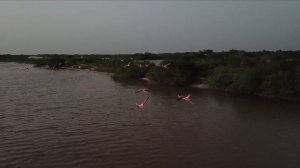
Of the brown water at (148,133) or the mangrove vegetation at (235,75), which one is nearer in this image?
the brown water at (148,133)

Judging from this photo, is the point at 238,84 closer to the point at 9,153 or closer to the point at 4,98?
the point at 4,98

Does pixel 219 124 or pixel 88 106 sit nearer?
pixel 219 124

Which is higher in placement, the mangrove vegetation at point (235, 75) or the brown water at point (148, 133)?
the mangrove vegetation at point (235, 75)

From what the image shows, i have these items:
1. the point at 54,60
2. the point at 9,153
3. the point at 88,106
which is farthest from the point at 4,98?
the point at 54,60

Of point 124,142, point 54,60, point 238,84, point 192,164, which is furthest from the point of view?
point 54,60

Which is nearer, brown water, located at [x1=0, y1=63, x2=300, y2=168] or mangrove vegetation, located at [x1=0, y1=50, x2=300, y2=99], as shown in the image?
brown water, located at [x1=0, y1=63, x2=300, y2=168]

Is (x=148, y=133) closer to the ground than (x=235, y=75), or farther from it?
closer to the ground

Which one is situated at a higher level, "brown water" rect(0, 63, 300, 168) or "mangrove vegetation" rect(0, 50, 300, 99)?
"mangrove vegetation" rect(0, 50, 300, 99)

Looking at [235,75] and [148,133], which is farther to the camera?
[235,75]
